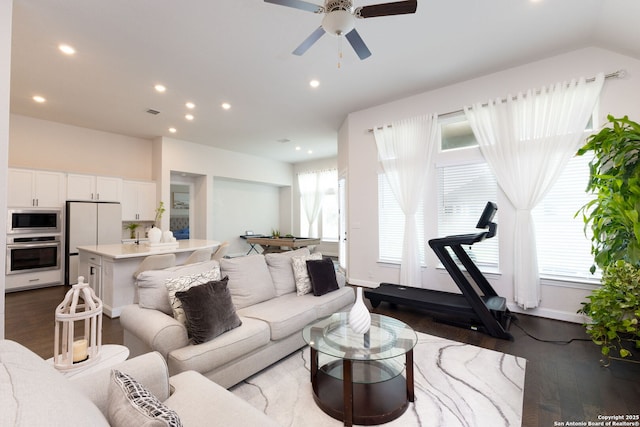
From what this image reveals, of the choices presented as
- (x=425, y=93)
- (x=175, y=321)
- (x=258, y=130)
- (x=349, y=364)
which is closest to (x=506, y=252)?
(x=425, y=93)

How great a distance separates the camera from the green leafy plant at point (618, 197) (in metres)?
2.33

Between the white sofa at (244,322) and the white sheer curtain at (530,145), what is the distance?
2302 mm

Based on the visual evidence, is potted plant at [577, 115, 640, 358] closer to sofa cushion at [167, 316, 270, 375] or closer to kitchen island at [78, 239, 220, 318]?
sofa cushion at [167, 316, 270, 375]

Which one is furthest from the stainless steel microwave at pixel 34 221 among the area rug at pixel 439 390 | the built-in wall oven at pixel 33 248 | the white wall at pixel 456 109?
the white wall at pixel 456 109

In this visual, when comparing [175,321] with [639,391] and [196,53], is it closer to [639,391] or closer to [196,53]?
[196,53]

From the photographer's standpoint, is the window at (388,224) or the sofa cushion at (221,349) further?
the window at (388,224)

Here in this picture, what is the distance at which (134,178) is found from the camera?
21.0ft

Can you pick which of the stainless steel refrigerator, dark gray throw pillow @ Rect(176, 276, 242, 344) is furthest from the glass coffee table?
the stainless steel refrigerator

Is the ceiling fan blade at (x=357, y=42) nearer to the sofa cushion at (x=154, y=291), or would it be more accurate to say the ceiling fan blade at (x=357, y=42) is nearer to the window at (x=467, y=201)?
the window at (x=467, y=201)

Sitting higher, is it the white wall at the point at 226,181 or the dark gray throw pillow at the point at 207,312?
the white wall at the point at 226,181

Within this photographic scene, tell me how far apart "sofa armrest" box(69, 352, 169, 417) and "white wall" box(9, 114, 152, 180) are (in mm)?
6045

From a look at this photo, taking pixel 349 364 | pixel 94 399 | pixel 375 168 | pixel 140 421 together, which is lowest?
pixel 349 364

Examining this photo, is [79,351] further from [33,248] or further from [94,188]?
[94,188]

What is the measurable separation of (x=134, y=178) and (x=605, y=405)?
7994 millimetres
